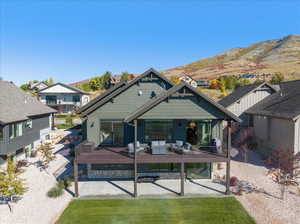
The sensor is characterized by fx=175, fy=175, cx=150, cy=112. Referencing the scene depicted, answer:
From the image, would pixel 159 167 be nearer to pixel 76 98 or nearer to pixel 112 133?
pixel 112 133

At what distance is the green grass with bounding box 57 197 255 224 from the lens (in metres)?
8.50

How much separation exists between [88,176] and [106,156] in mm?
3197

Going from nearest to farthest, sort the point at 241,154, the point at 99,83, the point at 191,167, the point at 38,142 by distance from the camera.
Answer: the point at 191,167 → the point at 241,154 → the point at 38,142 → the point at 99,83

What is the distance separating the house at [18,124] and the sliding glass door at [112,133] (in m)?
8.08

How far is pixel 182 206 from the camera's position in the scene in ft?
31.5

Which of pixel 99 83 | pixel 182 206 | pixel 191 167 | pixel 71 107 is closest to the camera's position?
pixel 182 206

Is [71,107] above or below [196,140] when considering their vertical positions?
above

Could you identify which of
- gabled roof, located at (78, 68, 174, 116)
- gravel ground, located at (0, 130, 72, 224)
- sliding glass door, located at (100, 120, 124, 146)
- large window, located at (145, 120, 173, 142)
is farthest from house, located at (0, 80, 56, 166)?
large window, located at (145, 120, 173, 142)

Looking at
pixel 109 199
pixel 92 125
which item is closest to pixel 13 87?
pixel 92 125

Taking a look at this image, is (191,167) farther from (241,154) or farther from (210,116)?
(241,154)

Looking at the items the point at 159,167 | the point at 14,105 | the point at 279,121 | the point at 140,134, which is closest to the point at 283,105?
the point at 279,121

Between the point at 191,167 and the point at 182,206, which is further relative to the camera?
the point at 191,167

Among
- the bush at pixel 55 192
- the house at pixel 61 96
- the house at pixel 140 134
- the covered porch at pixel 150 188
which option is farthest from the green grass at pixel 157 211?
the house at pixel 61 96

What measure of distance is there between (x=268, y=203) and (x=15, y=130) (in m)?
20.3
